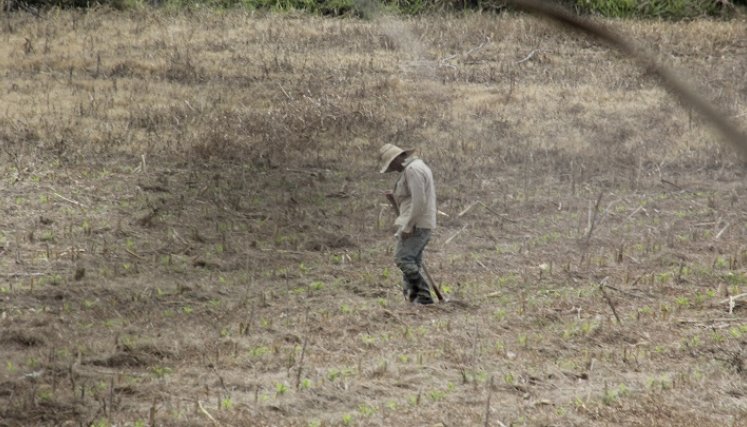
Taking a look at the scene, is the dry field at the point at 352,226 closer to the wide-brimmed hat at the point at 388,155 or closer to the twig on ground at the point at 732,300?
the twig on ground at the point at 732,300

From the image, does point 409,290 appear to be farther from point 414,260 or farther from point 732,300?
point 732,300

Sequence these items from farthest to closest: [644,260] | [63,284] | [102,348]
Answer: [644,260] → [63,284] → [102,348]

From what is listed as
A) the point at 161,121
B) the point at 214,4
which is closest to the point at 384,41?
the point at 214,4

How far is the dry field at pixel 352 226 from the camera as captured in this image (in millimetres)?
7207

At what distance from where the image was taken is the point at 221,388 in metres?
7.15

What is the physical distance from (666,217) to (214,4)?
13653mm

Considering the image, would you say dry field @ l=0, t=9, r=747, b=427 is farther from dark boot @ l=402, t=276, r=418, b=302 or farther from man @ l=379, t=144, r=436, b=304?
man @ l=379, t=144, r=436, b=304

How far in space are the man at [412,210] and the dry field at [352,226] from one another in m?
0.26

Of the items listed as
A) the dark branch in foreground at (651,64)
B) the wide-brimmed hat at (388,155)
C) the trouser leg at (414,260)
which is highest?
the dark branch in foreground at (651,64)

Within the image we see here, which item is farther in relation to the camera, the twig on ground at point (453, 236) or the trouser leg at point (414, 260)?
the twig on ground at point (453, 236)

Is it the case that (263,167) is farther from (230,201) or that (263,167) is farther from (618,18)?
(618,18)

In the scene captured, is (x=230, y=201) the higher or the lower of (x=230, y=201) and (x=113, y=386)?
the lower

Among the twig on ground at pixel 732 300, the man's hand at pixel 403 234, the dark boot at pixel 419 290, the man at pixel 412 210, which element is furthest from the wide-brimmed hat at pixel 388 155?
the twig on ground at pixel 732 300

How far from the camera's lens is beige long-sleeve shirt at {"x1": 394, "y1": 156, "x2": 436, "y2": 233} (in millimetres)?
9086
